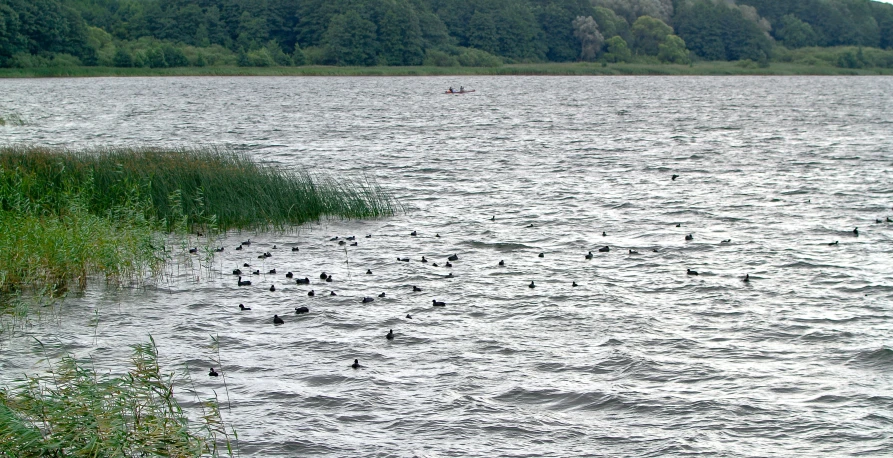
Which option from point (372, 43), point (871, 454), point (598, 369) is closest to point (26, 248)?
point (598, 369)

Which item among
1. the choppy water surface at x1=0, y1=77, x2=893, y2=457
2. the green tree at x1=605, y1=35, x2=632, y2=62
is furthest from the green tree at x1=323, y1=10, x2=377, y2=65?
the choppy water surface at x1=0, y1=77, x2=893, y2=457

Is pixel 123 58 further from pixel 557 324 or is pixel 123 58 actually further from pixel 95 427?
pixel 95 427

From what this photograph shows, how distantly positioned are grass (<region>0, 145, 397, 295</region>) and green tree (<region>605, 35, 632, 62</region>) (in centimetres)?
16257

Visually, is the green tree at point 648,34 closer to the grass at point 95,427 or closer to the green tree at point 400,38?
the green tree at point 400,38

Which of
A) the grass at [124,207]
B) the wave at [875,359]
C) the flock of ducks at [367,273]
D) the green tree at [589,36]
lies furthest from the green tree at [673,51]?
the wave at [875,359]

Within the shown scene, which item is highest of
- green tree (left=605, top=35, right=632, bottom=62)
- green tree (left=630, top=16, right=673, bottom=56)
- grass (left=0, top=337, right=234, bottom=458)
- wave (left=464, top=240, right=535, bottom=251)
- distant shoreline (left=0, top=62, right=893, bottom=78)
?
green tree (left=630, top=16, right=673, bottom=56)

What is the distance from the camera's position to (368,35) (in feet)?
534

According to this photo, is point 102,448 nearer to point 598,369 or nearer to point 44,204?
point 598,369

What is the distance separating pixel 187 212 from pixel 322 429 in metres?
13.6

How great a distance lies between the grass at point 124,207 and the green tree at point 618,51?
16257 cm

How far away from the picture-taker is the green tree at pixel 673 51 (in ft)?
607

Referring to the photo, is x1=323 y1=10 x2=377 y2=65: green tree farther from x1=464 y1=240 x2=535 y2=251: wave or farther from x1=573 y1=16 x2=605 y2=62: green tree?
x1=464 y1=240 x2=535 y2=251: wave

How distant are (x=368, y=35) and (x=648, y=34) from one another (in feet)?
207

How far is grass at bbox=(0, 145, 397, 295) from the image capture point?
16516 mm
